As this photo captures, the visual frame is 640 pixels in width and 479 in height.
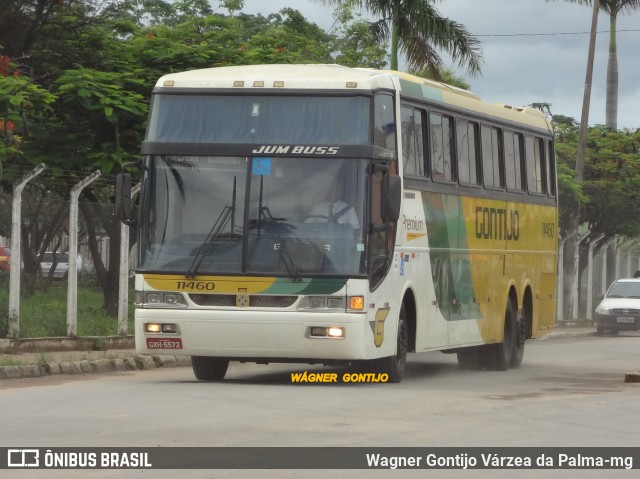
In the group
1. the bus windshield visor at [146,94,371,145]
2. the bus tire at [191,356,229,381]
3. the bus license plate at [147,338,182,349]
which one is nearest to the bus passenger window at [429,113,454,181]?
the bus windshield visor at [146,94,371,145]

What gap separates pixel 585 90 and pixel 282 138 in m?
27.1

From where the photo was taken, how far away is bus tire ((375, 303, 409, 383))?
1683 cm

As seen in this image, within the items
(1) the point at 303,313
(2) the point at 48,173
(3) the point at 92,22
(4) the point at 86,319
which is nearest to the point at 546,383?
(1) the point at 303,313

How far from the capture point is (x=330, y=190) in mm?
15992

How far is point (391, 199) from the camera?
15.9 metres

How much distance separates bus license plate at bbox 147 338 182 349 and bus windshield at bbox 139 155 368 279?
0.73 meters

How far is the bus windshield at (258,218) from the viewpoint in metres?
15.9

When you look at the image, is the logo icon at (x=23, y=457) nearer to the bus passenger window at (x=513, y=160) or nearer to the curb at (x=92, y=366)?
the curb at (x=92, y=366)

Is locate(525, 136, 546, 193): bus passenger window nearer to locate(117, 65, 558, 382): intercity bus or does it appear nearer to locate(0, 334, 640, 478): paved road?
locate(0, 334, 640, 478): paved road

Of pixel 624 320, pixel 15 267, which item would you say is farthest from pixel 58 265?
pixel 624 320

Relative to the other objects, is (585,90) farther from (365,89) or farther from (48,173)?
(365,89)

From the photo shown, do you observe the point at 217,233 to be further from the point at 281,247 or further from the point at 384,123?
the point at 384,123

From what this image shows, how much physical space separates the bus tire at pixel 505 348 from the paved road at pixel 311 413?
80.0 inches

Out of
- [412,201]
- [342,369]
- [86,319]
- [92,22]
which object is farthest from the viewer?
[92,22]
